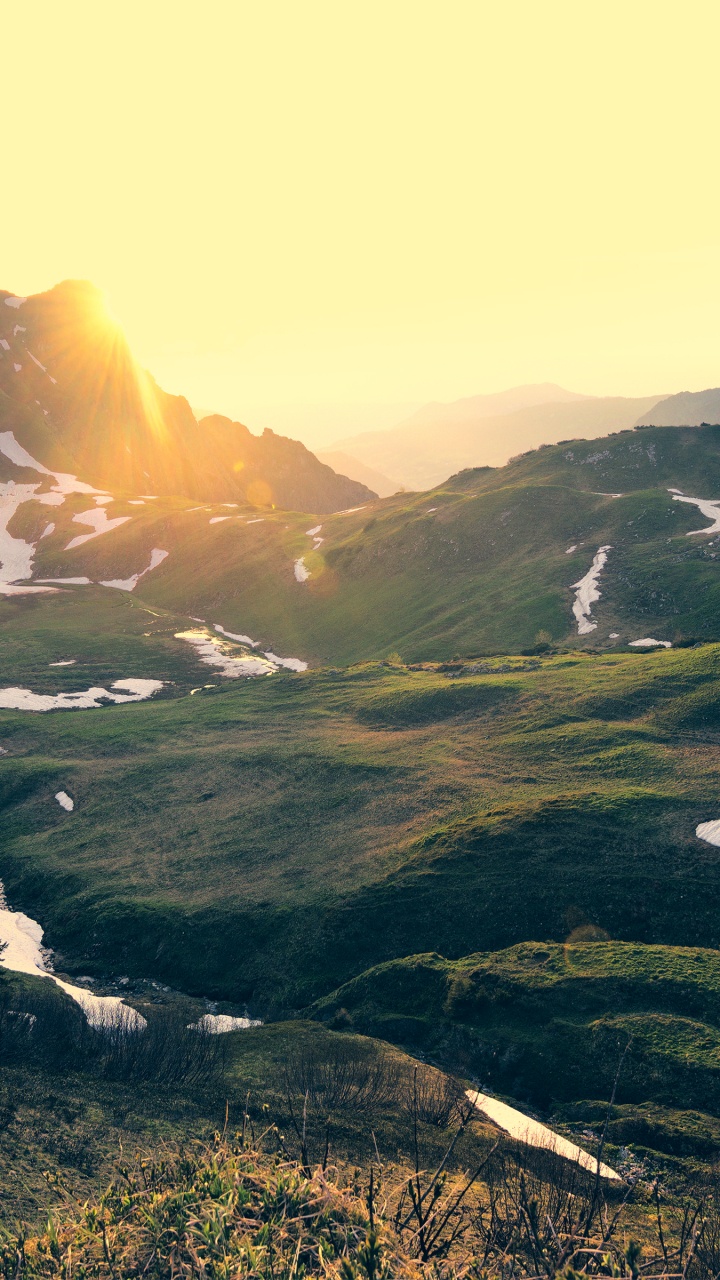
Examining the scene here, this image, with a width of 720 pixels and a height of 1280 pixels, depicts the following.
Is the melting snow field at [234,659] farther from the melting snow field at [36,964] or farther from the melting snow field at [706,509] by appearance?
the melting snow field at [706,509]

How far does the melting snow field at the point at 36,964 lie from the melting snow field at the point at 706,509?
366 feet

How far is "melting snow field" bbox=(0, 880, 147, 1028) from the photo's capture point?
35.2 metres

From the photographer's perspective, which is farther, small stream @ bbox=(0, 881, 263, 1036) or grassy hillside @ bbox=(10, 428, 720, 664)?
grassy hillside @ bbox=(10, 428, 720, 664)

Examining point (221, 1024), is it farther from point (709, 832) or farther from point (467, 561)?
point (467, 561)

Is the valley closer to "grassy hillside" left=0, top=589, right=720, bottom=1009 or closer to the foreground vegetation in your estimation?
"grassy hillside" left=0, top=589, right=720, bottom=1009

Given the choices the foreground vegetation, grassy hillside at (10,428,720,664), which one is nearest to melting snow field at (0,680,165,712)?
grassy hillside at (10,428,720,664)

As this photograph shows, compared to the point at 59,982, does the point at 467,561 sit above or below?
above

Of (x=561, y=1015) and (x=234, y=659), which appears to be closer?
(x=561, y=1015)

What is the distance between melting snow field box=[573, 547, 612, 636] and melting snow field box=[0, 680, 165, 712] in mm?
64281

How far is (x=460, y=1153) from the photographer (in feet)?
76.0

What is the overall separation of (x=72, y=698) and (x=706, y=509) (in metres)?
114

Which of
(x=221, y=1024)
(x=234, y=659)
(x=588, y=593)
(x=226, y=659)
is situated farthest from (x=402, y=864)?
(x=226, y=659)

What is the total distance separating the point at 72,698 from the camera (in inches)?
4006

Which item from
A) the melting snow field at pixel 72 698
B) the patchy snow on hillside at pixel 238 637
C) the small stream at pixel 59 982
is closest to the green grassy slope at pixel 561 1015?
the small stream at pixel 59 982
